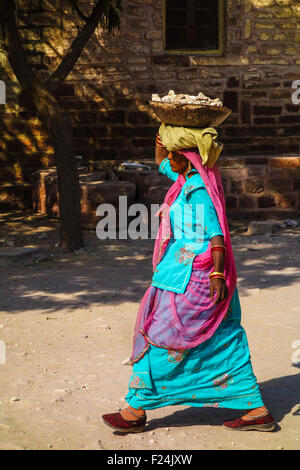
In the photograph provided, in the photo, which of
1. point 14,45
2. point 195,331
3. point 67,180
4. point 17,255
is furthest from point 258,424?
point 14,45

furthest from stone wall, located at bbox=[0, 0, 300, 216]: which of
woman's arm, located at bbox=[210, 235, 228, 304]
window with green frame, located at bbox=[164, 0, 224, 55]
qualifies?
woman's arm, located at bbox=[210, 235, 228, 304]

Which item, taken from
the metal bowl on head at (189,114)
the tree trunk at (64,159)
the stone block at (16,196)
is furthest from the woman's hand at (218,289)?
the stone block at (16,196)

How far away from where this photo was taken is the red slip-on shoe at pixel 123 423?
403 cm

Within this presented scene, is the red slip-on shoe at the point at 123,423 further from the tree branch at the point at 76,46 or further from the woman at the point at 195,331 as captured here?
the tree branch at the point at 76,46

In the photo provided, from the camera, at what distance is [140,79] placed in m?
11.5

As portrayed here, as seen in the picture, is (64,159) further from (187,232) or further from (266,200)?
(187,232)

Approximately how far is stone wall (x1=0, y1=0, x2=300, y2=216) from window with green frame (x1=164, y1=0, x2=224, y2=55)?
0.64 feet

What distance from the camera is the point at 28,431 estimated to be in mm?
4086

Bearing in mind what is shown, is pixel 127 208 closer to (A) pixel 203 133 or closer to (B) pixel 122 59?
(B) pixel 122 59

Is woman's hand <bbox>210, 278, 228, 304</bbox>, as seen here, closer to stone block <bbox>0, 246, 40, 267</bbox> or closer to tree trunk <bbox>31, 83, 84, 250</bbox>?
stone block <bbox>0, 246, 40, 267</bbox>

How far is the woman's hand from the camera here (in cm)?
392

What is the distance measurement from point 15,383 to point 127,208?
5523 mm

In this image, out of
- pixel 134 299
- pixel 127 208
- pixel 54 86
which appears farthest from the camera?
pixel 127 208

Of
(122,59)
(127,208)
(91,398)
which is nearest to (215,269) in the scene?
(91,398)
